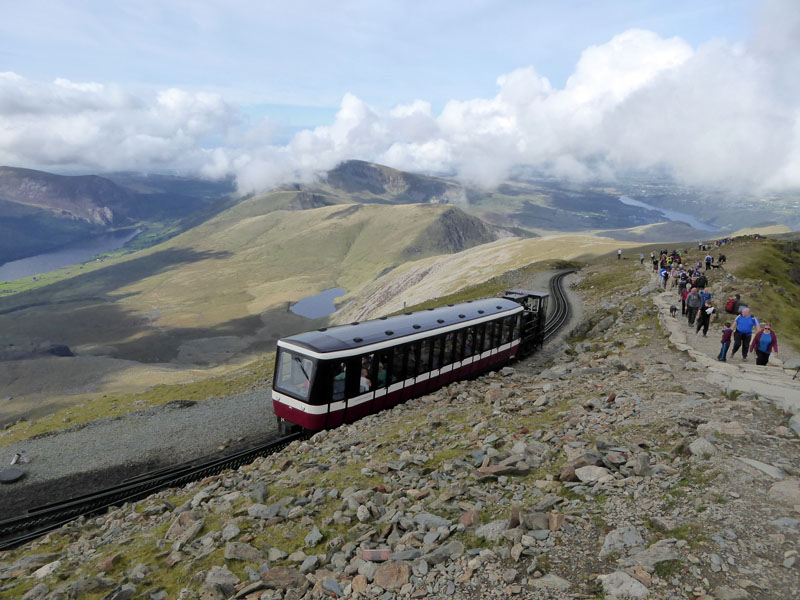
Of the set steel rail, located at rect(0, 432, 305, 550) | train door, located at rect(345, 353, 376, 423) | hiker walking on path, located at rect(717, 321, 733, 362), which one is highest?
hiker walking on path, located at rect(717, 321, 733, 362)

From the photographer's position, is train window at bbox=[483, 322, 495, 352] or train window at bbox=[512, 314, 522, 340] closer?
train window at bbox=[483, 322, 495, 352]

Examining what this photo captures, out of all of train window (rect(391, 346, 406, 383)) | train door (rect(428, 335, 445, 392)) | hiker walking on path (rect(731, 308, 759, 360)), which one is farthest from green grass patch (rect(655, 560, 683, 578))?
Result: hiker walking on path (rect(731, 308, 759, 360))

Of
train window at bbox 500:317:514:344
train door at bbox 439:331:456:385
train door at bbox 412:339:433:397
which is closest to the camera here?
train door at bbox 412:339:433:397

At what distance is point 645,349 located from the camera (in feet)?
99.5

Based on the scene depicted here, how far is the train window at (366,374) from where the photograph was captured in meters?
24.1

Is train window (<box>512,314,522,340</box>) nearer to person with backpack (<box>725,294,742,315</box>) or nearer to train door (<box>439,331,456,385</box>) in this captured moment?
train door (<box>439,331,456,385</box>)

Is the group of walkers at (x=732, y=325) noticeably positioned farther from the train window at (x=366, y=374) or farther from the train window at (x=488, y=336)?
the train window at (x=366, y=374)

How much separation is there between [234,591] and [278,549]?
152cm

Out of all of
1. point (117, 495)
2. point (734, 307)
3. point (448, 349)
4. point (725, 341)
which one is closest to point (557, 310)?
point (734, 307)

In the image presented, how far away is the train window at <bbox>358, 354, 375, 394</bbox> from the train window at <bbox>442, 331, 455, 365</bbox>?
246 inches

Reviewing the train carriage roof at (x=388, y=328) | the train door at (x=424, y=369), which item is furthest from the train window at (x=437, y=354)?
the train carriage roof at (x=388, y=328)

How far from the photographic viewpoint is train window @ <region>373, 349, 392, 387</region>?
24953 mm

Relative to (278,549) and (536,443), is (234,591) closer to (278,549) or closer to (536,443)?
(278,549)

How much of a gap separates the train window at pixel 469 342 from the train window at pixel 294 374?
12038mm
